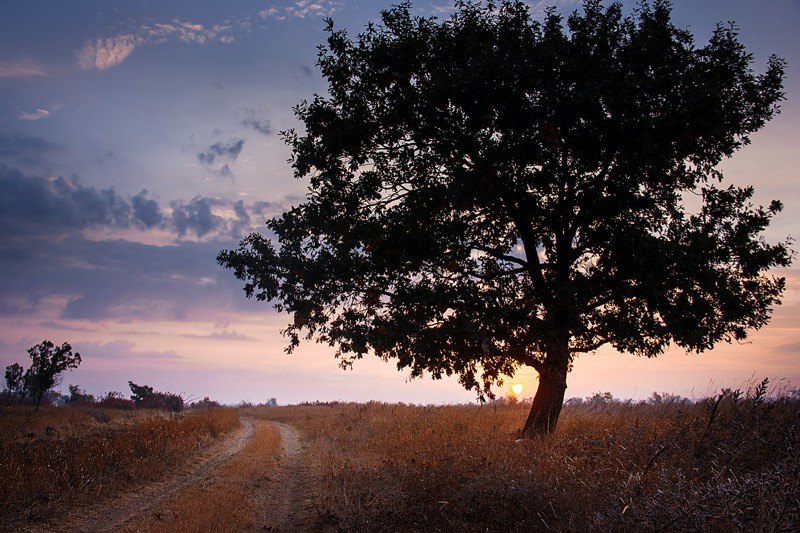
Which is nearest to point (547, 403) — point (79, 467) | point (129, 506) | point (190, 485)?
point (190, 485)

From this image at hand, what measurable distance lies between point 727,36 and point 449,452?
1309 cm

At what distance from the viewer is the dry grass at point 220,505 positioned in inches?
346

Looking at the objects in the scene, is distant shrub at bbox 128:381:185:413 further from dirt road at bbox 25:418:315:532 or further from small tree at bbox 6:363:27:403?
dirt road at bbox 25:418:315:532

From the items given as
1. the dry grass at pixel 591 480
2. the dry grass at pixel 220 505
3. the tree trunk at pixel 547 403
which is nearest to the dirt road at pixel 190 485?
the dry grass at pixel 220 505

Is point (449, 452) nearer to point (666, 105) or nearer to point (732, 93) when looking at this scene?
point (666, 105)

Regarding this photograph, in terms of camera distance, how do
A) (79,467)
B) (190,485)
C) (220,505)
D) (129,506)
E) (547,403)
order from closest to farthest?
(220,505) < (129,506) < (79,467) < (190,485) < (547,403)

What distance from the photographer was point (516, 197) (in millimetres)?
12883

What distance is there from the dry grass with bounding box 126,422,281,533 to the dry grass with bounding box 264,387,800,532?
4.89 ft

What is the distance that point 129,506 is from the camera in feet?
34.1

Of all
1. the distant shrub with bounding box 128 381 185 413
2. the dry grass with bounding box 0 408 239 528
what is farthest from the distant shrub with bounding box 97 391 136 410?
the dry grass with bounding box 0 408 239 528

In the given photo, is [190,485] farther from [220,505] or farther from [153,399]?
[153,399]

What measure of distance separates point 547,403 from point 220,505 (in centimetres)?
907

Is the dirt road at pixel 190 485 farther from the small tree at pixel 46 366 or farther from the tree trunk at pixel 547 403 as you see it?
the small tree at pixel 46 366

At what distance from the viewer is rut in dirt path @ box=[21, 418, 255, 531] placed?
8969mm
